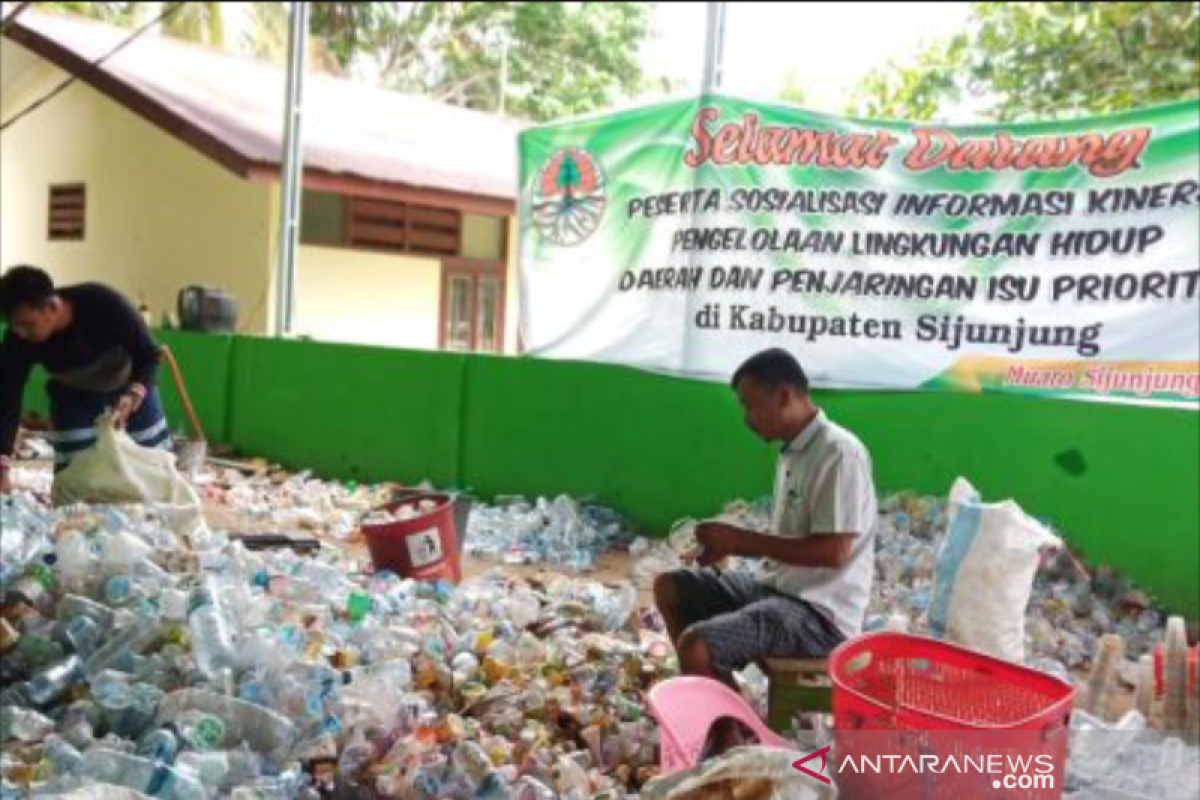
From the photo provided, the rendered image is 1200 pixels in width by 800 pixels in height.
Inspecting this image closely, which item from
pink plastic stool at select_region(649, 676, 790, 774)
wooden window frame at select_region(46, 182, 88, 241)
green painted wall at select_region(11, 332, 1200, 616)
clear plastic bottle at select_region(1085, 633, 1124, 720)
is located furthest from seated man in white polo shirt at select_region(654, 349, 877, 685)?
wooden window frame at select_region(46, 182, 88, 241)

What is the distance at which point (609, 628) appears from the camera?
17.5ft

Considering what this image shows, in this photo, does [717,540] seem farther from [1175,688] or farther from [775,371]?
[1175,688]

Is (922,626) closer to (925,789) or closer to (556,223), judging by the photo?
(925,789)

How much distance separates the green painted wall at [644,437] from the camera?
609 cm

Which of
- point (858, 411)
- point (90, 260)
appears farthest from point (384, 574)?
point (90, 260)

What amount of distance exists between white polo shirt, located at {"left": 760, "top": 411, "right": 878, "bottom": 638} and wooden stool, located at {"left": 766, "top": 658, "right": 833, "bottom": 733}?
202 millimetres

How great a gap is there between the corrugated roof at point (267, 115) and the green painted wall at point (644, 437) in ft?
8.24

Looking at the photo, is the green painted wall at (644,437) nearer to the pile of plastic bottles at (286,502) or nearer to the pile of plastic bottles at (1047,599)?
the pile of plastic bottles at (1047,599)

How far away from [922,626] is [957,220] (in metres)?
2.35

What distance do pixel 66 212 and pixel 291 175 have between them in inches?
251

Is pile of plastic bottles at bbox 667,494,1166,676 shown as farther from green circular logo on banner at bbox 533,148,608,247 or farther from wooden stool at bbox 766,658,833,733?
green circular logo on banner at bbox 533,148,608,247

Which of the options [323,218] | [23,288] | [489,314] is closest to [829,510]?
[23,288]

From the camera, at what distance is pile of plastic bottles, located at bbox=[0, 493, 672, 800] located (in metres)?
3.57

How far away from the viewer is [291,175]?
1059cm
